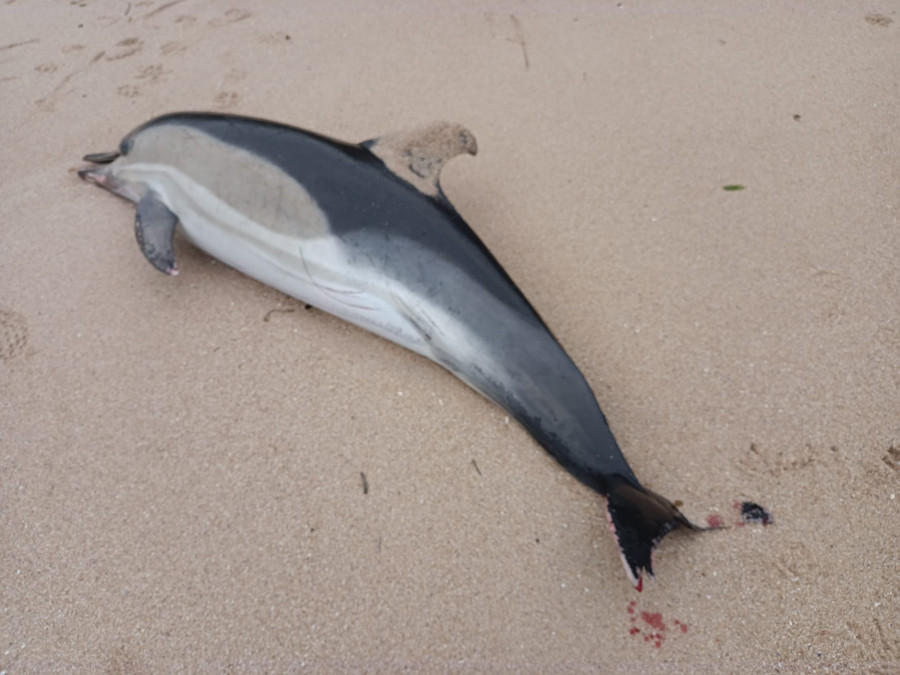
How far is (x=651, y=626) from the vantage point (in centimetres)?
151

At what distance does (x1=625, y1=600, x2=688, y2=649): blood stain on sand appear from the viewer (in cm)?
149

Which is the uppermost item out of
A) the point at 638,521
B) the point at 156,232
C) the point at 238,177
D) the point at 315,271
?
the point at 238,177

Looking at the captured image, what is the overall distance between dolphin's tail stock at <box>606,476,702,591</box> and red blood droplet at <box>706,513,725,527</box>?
5 centimetres

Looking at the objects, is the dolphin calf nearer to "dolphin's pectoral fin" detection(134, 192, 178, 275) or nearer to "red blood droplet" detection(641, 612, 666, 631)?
"dolphin's pectoral fin" detection(134, 192, 178, 275)

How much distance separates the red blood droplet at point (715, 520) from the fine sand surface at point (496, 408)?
4cm

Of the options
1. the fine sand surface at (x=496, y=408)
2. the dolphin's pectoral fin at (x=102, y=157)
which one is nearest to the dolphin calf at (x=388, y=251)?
the fine sand surface at (x=496, y=408)

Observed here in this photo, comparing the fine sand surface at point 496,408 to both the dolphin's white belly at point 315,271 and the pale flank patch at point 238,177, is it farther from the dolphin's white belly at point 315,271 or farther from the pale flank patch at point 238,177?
the pale flank patch at point 238,177

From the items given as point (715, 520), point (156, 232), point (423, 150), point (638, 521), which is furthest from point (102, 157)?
point (715, 520)

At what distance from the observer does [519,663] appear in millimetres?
1476

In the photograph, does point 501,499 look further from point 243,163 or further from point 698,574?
point 243,163

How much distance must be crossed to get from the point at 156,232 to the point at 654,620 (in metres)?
1.97

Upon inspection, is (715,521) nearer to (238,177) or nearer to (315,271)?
(315,271)

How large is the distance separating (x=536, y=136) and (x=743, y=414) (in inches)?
62.0

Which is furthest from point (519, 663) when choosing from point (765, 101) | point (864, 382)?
point (765, 101)
